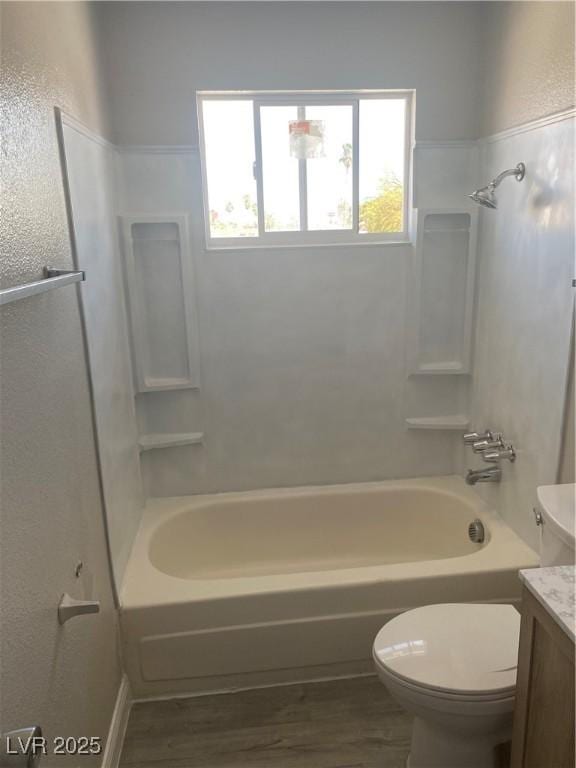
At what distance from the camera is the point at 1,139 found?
111cm

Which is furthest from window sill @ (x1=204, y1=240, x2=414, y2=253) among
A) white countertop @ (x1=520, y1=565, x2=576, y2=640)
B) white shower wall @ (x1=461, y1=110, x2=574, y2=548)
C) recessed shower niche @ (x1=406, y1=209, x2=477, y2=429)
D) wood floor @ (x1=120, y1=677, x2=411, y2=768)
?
wood floor @ (x1=120, y1=677, x2=411, y2=768)

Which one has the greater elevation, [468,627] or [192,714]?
[468,627]

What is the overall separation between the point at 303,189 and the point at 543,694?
2.03 meters

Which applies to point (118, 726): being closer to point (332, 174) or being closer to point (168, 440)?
point (168, 440)

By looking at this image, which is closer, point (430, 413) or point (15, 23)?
point (15, 23)

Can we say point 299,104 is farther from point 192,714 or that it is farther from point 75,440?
point 192,714

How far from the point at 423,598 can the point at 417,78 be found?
6.72 feet

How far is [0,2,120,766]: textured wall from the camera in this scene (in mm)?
1067

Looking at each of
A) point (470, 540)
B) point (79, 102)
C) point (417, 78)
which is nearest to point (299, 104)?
point (417, 78)

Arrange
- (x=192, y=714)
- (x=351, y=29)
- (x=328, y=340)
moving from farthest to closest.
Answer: (x=328, y=340) < (x=351, y=29) < (x=192, y=714)

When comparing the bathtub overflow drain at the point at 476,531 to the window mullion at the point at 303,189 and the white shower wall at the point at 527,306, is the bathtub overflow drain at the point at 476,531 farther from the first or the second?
the window mullion at the point at 303,189

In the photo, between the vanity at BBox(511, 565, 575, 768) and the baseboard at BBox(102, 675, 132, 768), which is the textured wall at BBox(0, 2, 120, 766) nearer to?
the baseboard at BBox(102, 675, 132, 768)

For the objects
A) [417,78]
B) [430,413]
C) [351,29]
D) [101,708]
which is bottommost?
[101,708]

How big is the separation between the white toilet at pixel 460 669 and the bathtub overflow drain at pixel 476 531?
0.66 meters
